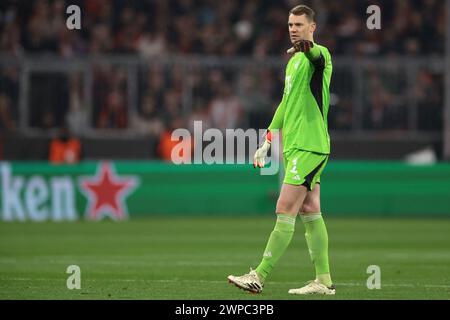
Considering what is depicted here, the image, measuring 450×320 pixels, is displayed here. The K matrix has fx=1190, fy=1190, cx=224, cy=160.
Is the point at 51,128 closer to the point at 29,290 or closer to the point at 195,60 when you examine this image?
the point at 195,60

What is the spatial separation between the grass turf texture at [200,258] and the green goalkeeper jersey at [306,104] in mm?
1416

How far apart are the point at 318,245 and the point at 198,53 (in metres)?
16.1

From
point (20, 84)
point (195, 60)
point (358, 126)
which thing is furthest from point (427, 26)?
point (20, 84)

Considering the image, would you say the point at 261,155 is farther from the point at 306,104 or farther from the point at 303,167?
the point at 306,104

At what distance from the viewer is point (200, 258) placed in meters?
15.5

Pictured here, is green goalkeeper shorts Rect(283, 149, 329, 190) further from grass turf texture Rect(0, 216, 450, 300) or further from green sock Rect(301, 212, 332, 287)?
grass turf texture Rect(0, 216, 450, 300)

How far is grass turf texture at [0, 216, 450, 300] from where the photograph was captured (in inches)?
443

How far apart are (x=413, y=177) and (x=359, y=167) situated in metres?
1.13

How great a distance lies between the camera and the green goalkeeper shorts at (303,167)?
10875 millimetres

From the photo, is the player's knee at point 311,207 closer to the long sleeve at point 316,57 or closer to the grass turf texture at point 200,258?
the grass turf texture at point 200,258

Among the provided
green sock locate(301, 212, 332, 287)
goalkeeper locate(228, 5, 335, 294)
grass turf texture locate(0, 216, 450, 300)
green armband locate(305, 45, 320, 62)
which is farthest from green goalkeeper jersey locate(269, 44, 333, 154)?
grass turf texture locate(0, 216, 450, 300)

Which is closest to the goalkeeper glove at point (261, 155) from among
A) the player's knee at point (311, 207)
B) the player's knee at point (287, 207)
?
the player's knee at point (287, 207)

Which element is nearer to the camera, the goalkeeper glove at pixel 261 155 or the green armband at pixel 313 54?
the green armband at pixel 313 54

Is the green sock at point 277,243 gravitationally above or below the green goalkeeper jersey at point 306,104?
below
